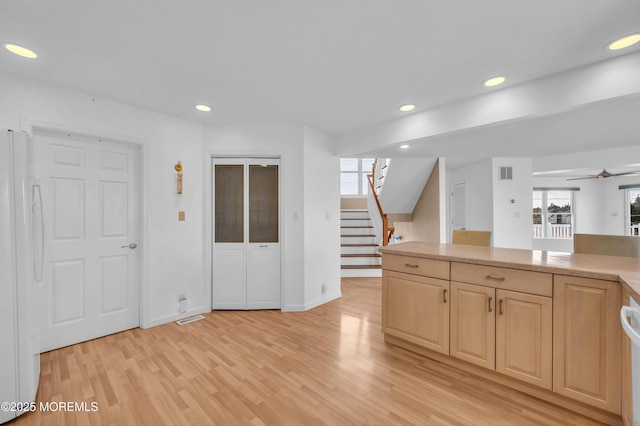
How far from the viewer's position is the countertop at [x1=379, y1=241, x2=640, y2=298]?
1577mm

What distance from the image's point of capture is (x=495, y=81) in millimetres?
A: 2342

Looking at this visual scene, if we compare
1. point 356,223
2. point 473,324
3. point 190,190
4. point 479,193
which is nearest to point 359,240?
point 356,223

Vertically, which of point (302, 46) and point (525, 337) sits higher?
point (302, 46)

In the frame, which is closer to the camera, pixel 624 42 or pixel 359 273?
pixel 624 42

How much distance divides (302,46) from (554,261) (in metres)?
2.33

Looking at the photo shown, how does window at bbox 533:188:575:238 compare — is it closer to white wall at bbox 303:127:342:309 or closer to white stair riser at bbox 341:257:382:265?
white stair riser at bbox 341:257:382:265

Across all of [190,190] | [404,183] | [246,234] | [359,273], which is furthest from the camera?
[404,183]

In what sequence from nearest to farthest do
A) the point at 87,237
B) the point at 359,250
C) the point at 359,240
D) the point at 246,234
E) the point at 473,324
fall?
the point at 473,324 → the point at 87,237 → the point at 246,234 → the point at 359,250 → the point at 359,240

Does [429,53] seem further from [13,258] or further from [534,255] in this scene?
[13,258]

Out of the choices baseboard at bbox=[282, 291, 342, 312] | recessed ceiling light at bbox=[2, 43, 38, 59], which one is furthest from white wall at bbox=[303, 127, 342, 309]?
recessed ceiling light at bbox=[2, 43, 38, 59]

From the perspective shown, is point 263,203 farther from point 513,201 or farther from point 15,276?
point 513,201

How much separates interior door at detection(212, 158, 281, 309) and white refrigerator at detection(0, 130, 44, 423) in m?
1.88

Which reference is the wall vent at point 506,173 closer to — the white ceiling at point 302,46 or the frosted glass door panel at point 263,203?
the white ceiling at point 302,46

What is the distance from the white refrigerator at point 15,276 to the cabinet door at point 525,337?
321cm
